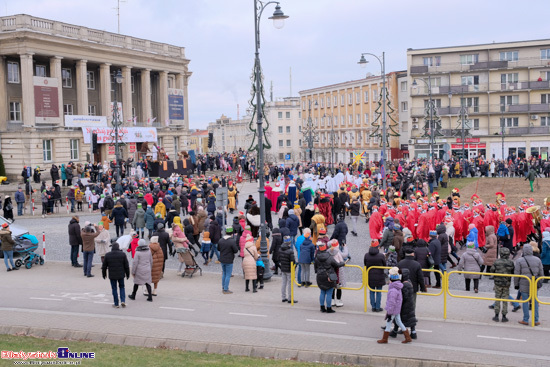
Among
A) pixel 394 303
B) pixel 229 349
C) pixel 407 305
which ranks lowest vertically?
pixel 229 349

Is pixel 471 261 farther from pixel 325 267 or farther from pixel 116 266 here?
pixel 116 266

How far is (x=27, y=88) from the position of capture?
49125mm

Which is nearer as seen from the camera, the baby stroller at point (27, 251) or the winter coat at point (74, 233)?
the winter coat at point (74, 233)

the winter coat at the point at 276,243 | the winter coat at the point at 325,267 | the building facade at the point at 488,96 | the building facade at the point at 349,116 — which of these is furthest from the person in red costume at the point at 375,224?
the building facade at the point at 349,116

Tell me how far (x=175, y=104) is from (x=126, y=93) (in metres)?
7.69

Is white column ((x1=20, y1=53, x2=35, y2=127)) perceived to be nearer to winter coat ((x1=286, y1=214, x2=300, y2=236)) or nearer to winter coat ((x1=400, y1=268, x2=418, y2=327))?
winter coat ((x1=286, y1=214, x2=300, y2=236))

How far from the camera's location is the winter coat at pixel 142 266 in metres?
15.6

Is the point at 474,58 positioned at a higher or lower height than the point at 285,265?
higher

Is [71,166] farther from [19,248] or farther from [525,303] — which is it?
[525,303]

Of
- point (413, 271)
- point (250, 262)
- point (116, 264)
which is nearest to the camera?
point (413, 271)

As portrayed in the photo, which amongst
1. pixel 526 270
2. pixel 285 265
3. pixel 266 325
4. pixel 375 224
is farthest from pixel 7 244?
pixel 526 270

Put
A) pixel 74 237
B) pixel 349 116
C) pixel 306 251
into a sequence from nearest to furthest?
pixel 306 251
pixel 74 237
pixel 349 116

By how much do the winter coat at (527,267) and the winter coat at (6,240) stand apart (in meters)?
14.7

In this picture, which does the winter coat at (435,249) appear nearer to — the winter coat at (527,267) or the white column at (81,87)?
the winter coat at (527,267)
